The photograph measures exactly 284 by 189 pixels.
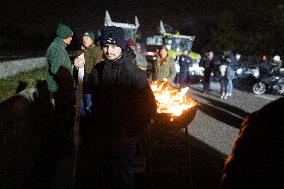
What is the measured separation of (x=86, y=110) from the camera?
24.0 ft

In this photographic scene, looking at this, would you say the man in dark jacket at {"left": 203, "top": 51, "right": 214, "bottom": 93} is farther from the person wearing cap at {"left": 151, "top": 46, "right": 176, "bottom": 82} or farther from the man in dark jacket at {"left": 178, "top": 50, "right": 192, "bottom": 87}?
the person wearing cap at {"left": 151, "top": 46, "right": 176, "bottom": 82}

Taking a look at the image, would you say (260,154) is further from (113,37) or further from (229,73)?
(229,73)

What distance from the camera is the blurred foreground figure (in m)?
1.43

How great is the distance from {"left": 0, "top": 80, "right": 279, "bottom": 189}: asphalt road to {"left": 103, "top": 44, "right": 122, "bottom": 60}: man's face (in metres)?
1.89

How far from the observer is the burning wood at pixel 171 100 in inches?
Answer: 231

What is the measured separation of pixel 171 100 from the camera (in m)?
6.55

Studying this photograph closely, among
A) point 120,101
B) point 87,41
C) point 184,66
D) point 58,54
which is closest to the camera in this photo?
point 120,101

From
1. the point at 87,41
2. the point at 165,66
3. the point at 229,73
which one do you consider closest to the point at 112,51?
the point at 87,41

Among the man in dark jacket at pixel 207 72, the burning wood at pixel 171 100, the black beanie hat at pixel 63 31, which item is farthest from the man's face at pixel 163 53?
the man in dark jacket at pixel 207 72

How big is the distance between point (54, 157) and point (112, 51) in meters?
3.01

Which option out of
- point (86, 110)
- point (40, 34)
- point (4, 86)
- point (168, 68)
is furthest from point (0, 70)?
point (40, 34)

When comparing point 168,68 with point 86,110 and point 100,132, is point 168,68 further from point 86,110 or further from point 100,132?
point 100,132

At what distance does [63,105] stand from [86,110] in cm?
64

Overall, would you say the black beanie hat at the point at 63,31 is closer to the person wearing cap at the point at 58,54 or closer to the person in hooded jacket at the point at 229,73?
the person wearing cap at the point at 58,54
